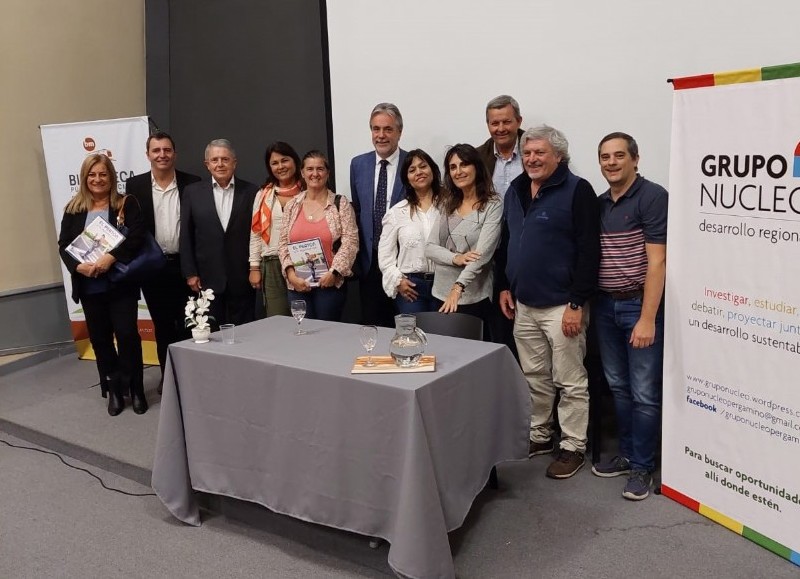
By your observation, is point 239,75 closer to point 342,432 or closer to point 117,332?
point 117,332

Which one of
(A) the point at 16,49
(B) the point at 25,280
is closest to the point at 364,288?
(B) the point at 25,280

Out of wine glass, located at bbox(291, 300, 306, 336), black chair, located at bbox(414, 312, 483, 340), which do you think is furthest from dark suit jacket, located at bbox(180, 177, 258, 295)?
black chair, located at bbox(414, 312, 483, 340)

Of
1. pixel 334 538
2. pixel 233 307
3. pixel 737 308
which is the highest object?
pixel 737 308

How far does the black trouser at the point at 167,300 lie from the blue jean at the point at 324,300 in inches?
36.5

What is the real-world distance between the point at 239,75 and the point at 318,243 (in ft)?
7.56

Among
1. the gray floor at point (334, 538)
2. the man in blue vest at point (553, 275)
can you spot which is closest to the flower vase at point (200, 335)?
the gray floor at point (334, 538)

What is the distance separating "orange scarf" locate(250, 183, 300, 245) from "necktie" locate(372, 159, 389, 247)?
19.2 inches

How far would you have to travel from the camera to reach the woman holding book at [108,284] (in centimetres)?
387

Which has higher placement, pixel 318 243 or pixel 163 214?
pixel 163 214

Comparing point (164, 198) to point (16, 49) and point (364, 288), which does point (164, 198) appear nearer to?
point (364, 288)

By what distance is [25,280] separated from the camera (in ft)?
17.6

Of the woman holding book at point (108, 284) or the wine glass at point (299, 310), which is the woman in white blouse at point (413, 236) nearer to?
the wine glass at point (299, 310)

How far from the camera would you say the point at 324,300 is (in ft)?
12.0

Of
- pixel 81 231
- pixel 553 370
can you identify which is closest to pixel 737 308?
pixel 553 370
